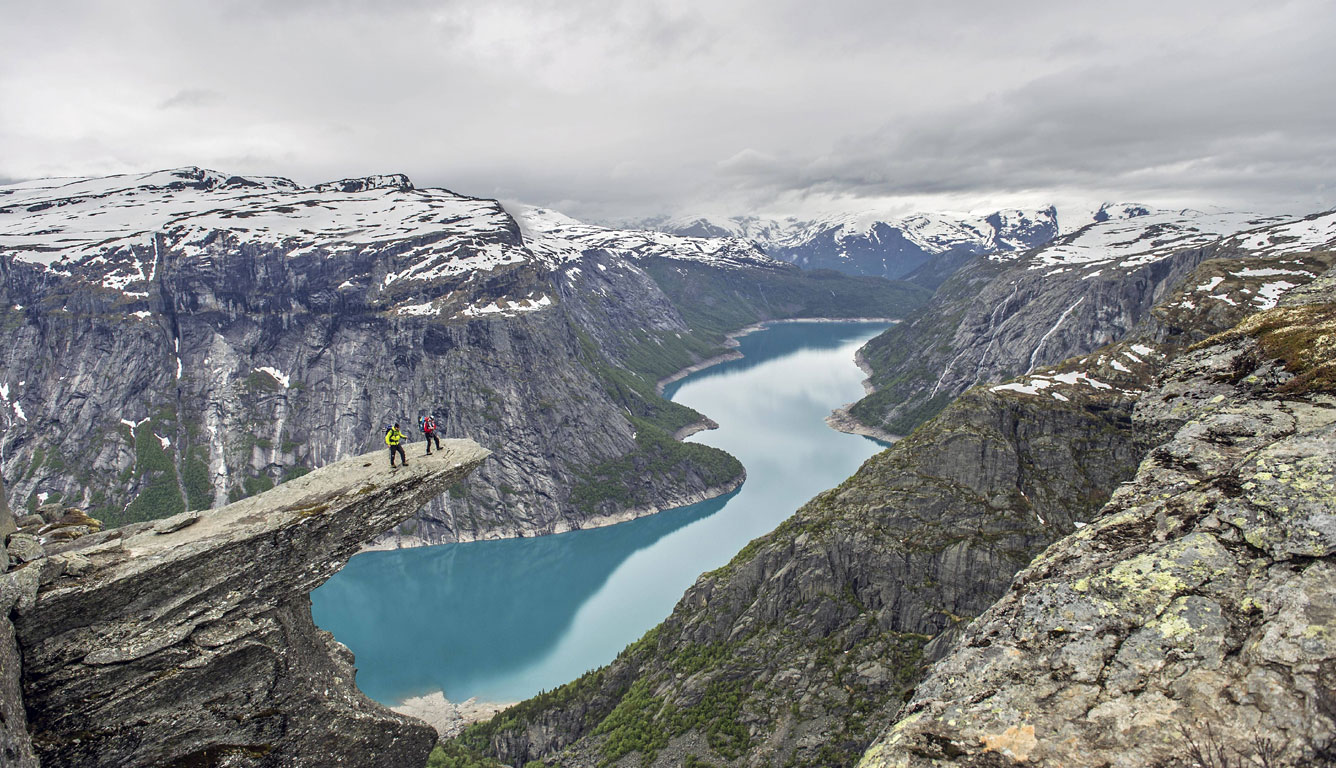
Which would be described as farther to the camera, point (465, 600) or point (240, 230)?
point (240, 230)

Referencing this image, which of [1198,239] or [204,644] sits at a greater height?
[1198,239]

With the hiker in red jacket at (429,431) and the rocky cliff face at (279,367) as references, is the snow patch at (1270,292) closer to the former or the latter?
the hiker in red jacket at (429,431)

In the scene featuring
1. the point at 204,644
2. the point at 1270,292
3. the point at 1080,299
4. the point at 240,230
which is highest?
the point at 240,230

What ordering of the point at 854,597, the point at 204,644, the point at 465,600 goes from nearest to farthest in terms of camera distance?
the point at 204,644, the point at 854,597, the point at 465,600

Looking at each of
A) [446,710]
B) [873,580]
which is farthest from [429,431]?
[446,710]

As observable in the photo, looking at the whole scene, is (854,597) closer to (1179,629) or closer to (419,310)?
(1179,629)

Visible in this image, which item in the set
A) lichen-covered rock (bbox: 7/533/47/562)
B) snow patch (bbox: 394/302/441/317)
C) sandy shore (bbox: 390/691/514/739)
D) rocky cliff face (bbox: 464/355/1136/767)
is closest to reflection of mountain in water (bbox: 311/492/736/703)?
sandy shore (bbox: 390/691/514/739)

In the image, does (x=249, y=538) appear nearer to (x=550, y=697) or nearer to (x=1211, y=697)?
(x=1211, y=697)

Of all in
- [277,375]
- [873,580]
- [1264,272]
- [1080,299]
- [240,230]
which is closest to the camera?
[873,580]

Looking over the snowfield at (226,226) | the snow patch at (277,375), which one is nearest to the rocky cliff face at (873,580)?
the snowfield at (226,226)
